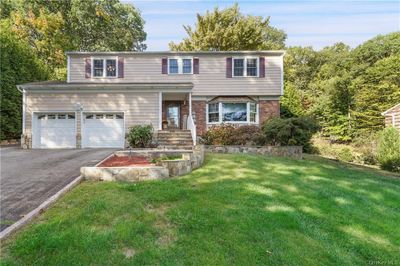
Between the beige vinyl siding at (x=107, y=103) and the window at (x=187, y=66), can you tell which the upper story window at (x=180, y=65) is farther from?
the beige vinyl siding at (x=107, y=103)

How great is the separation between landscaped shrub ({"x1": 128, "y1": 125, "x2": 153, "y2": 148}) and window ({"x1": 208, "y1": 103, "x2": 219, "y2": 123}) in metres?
5.31

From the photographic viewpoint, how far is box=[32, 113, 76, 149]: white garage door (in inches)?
586

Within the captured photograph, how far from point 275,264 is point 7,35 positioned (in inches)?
846

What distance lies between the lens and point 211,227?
4.31 m

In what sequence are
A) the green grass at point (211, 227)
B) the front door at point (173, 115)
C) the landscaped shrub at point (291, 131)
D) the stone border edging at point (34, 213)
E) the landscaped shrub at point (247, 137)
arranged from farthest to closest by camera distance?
the front door at point (173, 115), the landscaped shrub at point (247, 137), the landscaped shrub at point (291, 131), the stone border edging at point (34, 213), the green grass at point (211, 227)

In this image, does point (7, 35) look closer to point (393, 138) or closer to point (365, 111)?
point (393, 138)

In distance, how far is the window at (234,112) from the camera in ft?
59.0

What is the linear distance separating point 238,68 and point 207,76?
203 cm

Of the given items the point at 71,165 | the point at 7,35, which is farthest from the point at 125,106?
the point at 7,35

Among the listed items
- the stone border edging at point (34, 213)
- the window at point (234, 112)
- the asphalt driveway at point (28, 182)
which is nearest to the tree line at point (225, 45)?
the window at point (234, 112)

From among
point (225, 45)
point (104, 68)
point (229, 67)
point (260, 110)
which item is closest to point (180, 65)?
point (229, 67)

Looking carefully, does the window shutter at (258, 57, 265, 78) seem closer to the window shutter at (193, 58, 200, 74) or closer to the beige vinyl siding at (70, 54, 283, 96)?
the beige vinyl siding at (70, 54, 283, 96)

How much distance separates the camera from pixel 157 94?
1502cm

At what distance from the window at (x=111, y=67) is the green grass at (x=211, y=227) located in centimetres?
1348
